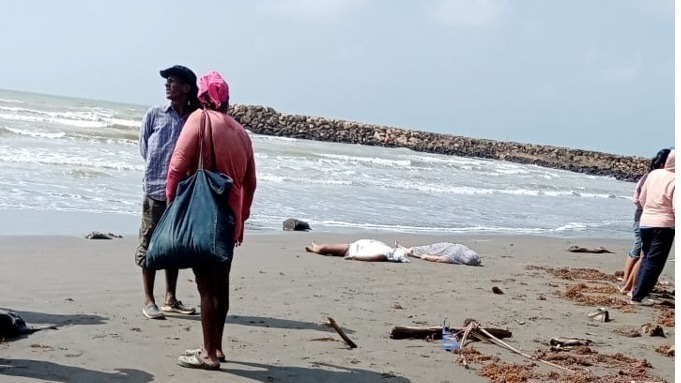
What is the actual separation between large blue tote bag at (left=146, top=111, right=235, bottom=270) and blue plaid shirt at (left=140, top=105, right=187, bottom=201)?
1.27 m

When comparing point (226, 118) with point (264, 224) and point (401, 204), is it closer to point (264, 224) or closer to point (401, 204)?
point (264, 224)

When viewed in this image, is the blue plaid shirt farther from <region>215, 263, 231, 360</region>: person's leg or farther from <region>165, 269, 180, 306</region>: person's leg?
<region>215, 263, 231, 360</region>: person's leg

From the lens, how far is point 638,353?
573cm

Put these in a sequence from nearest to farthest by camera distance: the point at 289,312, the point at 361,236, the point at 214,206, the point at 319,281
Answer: the point at 214,206 < the point at 289,312 < the point at 319,281 < the point at 361,236

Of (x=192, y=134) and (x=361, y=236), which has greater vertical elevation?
(x=192, y=134)

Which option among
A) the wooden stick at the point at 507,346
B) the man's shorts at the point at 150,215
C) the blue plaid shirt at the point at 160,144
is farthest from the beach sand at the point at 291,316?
the blue plaid shirt at the point at 160,144

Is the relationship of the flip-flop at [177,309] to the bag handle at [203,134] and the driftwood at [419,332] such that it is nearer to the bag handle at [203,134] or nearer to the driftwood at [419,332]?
the driftwood at [419,332]

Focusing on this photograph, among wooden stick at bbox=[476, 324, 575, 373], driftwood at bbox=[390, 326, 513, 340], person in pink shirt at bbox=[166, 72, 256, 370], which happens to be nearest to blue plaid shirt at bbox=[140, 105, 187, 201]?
person in pink shirt at bbox=[166, 72, 256, 370]

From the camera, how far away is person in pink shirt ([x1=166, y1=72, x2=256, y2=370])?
4551mm

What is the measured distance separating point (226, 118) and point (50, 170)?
1272cm

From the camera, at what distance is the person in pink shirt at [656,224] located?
752 cm

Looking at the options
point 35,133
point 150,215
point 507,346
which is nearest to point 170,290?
point 150,215

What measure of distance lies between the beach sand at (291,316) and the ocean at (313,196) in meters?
2.46

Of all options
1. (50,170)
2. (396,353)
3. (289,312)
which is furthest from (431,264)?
(50,170)
